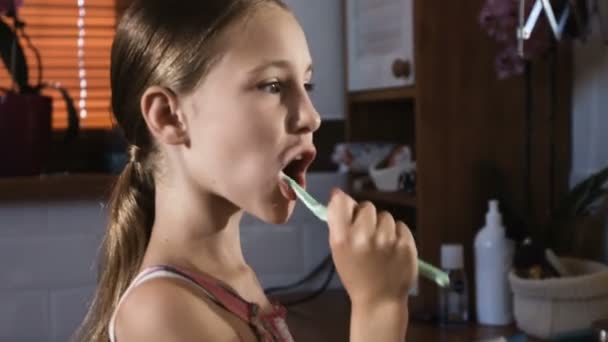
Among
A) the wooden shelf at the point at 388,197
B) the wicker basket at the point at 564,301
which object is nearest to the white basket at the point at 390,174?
the wooden shelf at the point at 388,197

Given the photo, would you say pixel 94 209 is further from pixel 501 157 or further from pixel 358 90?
pixel 501 157

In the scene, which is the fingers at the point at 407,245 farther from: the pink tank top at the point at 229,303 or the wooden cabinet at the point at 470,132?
the wooden cabinet at the point at 470,132

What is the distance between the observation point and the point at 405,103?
1807 mm

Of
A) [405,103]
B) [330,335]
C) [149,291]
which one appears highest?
[405,103]

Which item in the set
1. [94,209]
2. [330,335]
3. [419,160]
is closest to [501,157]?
[419,160]

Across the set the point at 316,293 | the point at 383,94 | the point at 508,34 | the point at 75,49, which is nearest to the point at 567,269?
the point at 508,34

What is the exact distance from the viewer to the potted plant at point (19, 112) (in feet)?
5.18

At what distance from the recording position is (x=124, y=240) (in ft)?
2.74

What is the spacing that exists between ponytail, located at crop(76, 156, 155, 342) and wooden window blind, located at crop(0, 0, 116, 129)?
927 millimetres

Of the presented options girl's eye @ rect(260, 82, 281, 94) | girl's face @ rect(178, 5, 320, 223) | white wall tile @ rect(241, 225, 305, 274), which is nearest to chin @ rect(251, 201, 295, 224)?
girl's face @ rect(178, 5, 320, 223)

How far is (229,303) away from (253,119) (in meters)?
0.18

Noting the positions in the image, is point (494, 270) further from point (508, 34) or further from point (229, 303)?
point (229, 303)

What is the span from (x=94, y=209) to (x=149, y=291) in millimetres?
1040

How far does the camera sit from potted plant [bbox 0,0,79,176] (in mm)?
1580
